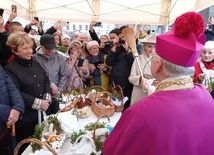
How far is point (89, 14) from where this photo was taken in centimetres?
428

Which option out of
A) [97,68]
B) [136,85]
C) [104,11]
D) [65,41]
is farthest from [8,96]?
[104,11]

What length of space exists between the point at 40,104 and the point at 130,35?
108 cm

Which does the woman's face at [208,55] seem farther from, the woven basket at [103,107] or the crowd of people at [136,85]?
the woven basket at [103,107]

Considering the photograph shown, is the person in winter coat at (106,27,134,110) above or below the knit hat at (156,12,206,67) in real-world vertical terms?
below

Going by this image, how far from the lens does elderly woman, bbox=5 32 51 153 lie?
1.73 metres

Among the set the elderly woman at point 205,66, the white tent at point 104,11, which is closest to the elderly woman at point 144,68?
the elderly woman at point 205,66

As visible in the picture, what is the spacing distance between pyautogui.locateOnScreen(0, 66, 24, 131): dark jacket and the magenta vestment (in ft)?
3.09

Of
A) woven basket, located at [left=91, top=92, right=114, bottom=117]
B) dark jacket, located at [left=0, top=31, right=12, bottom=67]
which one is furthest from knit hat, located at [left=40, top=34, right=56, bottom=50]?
woven basket, located at [left=91, top=92, right=114, bottom=117]

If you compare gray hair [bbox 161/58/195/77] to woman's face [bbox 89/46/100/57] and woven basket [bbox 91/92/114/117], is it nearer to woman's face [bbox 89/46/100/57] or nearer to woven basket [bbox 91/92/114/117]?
woven basket [bbox 91/92/114/117]

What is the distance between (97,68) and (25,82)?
50.3 inches

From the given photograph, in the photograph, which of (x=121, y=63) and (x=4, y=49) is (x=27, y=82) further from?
(x=121, y=63)

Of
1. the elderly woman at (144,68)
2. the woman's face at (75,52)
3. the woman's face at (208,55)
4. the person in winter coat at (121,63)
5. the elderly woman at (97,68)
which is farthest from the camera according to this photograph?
the elderly woman at (97,68)

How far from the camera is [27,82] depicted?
1759 millimetres

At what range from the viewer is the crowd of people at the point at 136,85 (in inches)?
32.0
